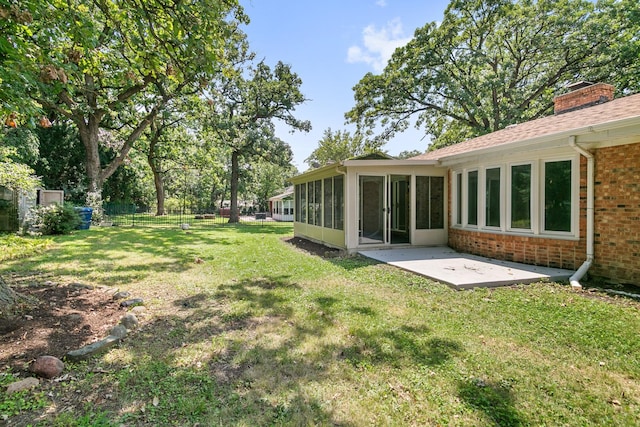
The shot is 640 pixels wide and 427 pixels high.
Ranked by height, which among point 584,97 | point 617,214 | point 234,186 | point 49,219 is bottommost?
point 49,219

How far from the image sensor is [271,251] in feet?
31.0

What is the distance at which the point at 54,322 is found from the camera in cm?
345

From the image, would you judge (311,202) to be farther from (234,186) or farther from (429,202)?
(234,186)

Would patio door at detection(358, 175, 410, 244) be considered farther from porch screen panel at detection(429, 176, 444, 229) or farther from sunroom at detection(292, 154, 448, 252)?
porch screen panel at detection(429, 176, 444, 229)

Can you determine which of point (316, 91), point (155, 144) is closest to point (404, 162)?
point (316, 91)

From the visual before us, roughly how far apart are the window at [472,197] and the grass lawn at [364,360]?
122 inches

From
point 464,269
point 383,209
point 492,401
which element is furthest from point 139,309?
point 383,209

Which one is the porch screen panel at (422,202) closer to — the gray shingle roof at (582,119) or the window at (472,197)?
the window at (472,197)

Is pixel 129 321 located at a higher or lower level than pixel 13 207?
lower

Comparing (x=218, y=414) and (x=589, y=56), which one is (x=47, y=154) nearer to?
(x=218, y=414)

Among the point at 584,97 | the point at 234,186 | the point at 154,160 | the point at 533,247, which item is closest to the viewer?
the point at 533,247

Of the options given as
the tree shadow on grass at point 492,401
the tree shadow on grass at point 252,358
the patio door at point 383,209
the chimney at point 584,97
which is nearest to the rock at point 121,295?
the tree shadow on grass at point 252,358

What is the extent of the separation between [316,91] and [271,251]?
47.6ft

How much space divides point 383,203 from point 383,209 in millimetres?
177
